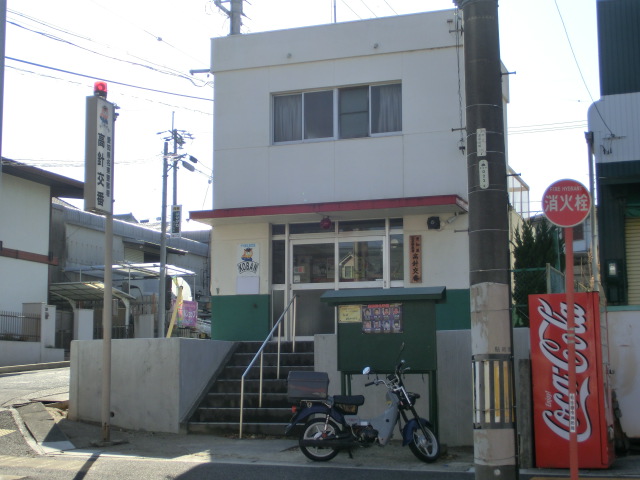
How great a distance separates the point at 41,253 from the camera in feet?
98.1

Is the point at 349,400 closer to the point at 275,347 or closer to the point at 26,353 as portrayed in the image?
the point at 275,347

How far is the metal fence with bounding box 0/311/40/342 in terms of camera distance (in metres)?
25.4

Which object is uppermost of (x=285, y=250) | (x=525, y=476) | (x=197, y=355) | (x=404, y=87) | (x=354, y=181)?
(x=404, y=87)

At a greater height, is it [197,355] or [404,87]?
[404,87]

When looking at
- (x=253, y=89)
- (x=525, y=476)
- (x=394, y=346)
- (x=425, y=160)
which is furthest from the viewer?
(x=253, y=89)

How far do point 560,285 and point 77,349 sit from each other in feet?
27.2

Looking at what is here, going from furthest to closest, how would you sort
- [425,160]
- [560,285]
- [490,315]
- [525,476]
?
[425,160], [560,285], [525,476], [490,315]

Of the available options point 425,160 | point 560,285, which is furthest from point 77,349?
point 560,285

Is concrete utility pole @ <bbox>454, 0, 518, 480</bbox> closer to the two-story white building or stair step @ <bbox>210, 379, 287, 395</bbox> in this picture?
stair step @ <bbox>210, 379, 287, 395</bbox>

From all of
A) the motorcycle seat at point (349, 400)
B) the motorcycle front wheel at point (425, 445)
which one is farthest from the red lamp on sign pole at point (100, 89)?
the motorcycle front wheel at point (425, 445)

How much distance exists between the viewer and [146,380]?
41.8ft

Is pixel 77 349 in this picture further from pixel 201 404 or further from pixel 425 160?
pixel 425 160

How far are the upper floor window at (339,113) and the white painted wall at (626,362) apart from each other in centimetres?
610

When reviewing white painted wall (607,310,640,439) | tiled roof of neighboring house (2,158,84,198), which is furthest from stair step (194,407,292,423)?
tiled roof of neighboring house (2,158,84,198)
